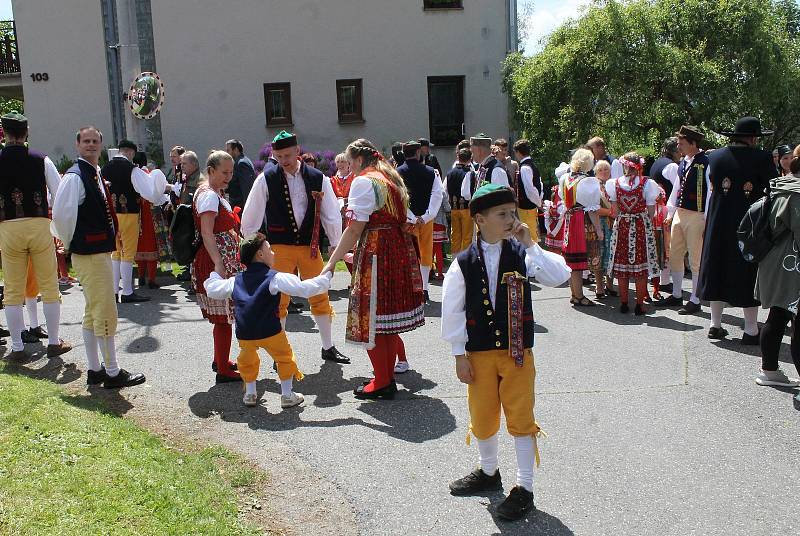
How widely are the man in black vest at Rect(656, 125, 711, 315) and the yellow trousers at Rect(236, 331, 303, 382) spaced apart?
477 cm

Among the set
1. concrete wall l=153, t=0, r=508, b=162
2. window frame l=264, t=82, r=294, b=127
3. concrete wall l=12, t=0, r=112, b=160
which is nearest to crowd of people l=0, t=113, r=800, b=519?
concrete wall l=153, t=0, r=508, b=162

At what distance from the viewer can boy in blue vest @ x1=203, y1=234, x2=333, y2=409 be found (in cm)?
527

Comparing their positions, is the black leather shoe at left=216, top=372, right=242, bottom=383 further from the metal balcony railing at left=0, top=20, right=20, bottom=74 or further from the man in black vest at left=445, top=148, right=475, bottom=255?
the metal balcony railing at left=0, top=20, right=20, bottom=74

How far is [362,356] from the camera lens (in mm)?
6898

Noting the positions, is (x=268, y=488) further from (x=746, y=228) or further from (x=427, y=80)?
(x=427, y=80)

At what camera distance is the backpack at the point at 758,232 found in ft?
18.1

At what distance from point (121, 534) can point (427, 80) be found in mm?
15260

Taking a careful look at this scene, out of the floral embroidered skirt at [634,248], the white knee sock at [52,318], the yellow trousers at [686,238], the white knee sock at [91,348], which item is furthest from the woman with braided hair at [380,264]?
the yellow trousers at [686,238]

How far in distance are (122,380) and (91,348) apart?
14.1 inches

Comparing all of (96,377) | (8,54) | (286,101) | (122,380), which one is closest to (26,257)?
(96,377)

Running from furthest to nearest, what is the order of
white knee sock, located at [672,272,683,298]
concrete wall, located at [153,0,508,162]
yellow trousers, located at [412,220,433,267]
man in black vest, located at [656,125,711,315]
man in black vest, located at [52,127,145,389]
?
1. concrete wall, located at [153,0,508,162]
2. yellow trousers, located at [412,220,433,267]
3. white knee sock, located at [672,272,683,298]
4. man in black vest, located at [656,125,711,315]
5. man in black vest, located at [52,127,145,389]

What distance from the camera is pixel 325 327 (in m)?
6.65

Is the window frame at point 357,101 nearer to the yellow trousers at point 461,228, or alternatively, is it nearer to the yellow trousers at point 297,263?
the yellow trousers at point 461,228

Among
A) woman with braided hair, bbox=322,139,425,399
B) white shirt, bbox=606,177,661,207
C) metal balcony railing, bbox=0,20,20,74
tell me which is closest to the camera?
woman with braided hair, bbox=322,139,425,399
